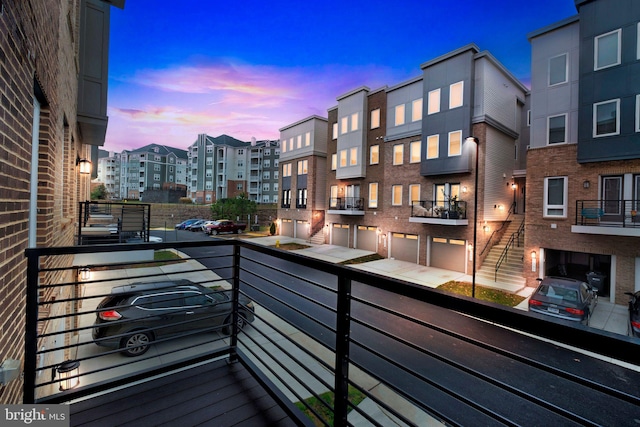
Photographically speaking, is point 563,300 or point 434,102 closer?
point 563,300

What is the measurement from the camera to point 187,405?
2.43 meters

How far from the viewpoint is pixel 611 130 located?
10.8 m

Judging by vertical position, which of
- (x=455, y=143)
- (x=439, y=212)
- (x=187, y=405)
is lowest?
(x=187, y=405)

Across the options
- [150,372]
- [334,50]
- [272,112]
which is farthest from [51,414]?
[272,112]

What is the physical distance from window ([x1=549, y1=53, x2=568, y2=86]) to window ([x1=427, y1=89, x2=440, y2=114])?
5033mm

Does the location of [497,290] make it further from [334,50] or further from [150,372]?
[334,50]

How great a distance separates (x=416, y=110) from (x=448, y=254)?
29.4 ft

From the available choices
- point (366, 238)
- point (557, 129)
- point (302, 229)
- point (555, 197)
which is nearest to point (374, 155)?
point (366, 238)

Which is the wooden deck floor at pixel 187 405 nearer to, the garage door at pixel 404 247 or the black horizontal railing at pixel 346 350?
the black horizontal railing at pixel 346 350

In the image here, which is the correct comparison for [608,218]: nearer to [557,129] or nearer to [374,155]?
[557,129]

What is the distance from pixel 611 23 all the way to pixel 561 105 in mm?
3009

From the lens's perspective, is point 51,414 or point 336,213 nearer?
point 51,414

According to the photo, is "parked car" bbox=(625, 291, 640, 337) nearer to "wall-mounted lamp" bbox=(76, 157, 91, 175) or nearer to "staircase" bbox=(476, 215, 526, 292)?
"staircase" bbox=(476, 215, 526, 292)

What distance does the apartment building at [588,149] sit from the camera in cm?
1051
